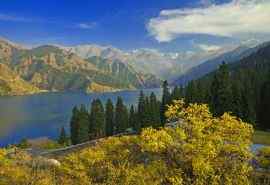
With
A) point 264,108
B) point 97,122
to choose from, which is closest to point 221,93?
point 264,108

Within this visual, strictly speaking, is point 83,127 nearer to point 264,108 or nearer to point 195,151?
point 264,108

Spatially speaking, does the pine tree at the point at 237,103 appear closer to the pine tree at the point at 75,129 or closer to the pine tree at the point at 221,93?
the pine tree at the point at 221,93

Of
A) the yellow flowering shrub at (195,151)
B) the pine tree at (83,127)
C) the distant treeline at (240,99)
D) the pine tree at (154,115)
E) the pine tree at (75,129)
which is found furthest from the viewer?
the pine tree at (154,115)

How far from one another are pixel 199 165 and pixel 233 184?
10.5 feet

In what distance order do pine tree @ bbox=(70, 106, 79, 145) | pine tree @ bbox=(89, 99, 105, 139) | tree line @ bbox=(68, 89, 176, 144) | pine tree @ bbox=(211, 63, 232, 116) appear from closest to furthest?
pine tree @ bbox=(211, 63, 232, 116) → tree line @ bbox=(68, 89, 176, 144) → pine tree @ bbox=(70, 106, 79, 145) → pine tree @ bbox=(89, 99, 105, 139)

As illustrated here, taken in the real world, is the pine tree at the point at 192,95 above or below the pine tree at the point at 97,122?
above

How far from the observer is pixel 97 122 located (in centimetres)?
12719

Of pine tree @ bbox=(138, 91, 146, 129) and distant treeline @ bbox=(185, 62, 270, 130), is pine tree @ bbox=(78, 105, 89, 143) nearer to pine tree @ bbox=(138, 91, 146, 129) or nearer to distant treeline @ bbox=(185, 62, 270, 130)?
pine tree @ bbox=(138, 91, 146, 129)

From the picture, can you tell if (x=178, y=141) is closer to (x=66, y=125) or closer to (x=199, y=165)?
(x=199, y=165)

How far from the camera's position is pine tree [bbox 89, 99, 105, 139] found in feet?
414

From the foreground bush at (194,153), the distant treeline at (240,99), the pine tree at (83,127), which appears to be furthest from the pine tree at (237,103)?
the foreground bush at (194,153)

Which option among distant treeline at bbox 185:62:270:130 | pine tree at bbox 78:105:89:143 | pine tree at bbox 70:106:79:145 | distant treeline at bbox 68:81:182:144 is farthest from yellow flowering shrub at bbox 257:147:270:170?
pine tree at bbox 70:106:79:145

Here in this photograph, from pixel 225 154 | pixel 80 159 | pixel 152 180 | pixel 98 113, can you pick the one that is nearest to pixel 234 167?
pixel 225 154

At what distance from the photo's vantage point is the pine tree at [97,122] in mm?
126244
